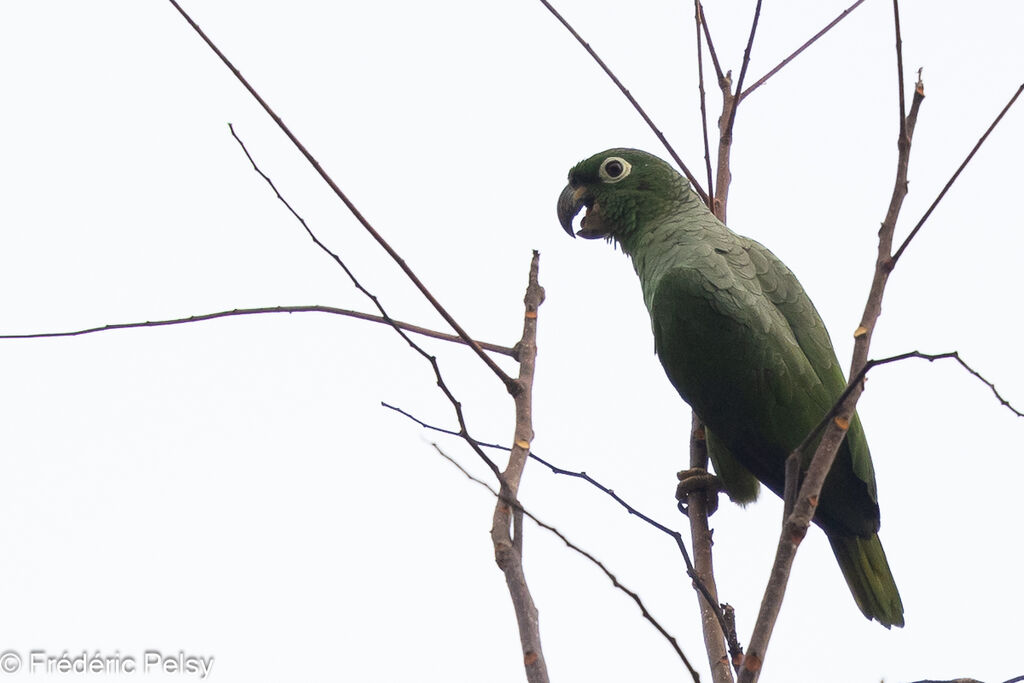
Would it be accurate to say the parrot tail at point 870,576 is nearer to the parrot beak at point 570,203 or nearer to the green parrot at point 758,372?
the green parrot at point 758,372

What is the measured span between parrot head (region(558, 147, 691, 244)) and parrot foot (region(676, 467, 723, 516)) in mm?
1220

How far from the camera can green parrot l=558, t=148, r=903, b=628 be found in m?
4.03

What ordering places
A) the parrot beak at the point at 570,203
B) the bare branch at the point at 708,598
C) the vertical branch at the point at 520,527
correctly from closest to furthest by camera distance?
the vertical branch at the point at 520,527
the bare branch at the point at 708,598
the parrot beak at the point at 570,203

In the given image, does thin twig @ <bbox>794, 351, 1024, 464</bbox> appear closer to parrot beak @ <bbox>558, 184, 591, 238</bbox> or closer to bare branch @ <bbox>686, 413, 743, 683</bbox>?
bare branch @ <bbox>686, 413, 743, 683</bbox>

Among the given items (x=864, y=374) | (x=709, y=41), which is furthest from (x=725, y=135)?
(x=864, y=374)

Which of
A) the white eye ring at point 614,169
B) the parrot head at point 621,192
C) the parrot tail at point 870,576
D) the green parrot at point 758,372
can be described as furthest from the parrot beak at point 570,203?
the parrot tail at point 870,576

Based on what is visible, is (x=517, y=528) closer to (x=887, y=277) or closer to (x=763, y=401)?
(x=887, y=277)

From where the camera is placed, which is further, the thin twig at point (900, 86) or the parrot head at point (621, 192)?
the parrot head at point (621, 192)

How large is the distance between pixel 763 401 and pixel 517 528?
1.84m

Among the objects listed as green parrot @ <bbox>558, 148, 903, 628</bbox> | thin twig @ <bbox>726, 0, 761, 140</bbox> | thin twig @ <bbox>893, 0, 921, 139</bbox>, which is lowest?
thin twig @ <bbox>893, 0, 921, 139</bbox>

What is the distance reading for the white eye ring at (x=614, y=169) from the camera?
Answer: 4922mm

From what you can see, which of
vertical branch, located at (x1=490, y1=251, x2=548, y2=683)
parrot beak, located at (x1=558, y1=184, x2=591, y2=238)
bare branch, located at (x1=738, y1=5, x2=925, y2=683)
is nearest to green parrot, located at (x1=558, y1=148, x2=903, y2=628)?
parrot beak, located at (x1=558, y1=184, x2=591, y2=238)

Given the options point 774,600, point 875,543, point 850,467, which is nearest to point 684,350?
point 850,467

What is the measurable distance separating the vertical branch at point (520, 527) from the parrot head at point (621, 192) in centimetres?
192
